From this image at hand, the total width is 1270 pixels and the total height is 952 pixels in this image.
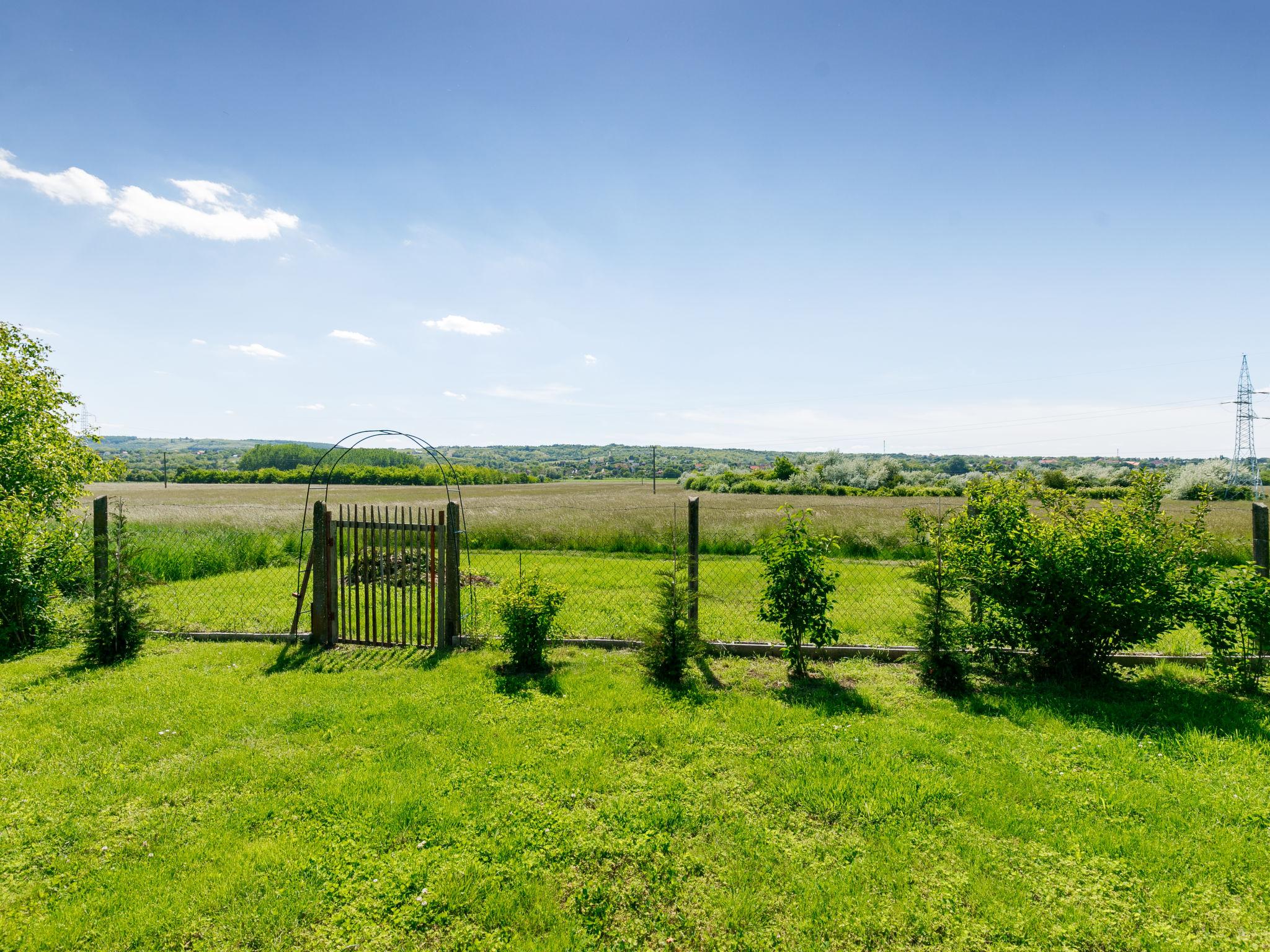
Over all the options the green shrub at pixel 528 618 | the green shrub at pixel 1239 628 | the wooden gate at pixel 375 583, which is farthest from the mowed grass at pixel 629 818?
the wooden gate at pixel 375 583

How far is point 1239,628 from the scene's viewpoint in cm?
657

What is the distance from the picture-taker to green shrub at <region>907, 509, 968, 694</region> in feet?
21.8

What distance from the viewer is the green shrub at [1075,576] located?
21.0 feet

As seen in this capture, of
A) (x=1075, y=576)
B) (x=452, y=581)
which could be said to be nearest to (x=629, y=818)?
(x=452, y=581)

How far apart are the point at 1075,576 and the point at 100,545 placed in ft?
43.4

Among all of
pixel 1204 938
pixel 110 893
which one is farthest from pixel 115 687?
pixel 1204 938

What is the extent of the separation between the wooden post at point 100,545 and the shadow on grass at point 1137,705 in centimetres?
1159

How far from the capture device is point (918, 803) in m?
4.35

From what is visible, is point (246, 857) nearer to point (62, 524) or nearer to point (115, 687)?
point (115, 687)

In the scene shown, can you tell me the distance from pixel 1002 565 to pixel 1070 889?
12.8ft

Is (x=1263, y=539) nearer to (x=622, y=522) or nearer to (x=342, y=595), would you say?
(x=342, y=595)

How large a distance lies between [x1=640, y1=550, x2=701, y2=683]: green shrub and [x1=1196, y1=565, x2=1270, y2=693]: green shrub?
5.80 m

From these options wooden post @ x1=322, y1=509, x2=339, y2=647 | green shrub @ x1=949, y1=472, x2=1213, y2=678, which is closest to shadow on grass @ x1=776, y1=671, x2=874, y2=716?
green shrub @ x1=949, y1=472, x2=1213, y2=678

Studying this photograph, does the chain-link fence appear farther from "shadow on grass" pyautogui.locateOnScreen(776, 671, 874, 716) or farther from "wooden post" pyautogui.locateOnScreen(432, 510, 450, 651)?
"shadow on grass" pyautogui.locateOnScreen(776, 671, 874, 716)
